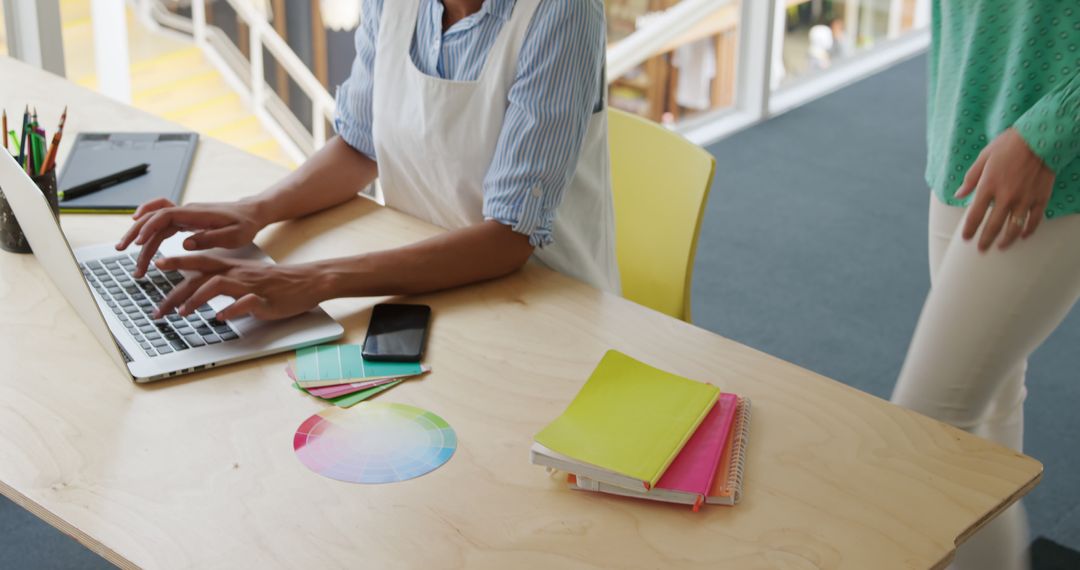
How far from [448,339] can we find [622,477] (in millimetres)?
369

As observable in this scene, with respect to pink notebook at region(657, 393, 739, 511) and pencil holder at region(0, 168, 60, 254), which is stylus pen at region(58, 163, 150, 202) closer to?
pencil holder at region(0, 168, 60, 254)

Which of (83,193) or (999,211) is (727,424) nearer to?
(999,211)

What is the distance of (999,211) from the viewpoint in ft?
5.08

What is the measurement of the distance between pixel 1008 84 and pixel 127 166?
1.32 meters

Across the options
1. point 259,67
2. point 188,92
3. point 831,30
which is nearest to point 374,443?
point 259,67

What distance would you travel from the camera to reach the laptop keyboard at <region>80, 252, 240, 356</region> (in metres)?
1.40

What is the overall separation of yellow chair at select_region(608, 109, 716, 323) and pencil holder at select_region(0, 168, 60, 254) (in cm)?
88

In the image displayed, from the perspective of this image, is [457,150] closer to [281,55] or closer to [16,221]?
[16,221]

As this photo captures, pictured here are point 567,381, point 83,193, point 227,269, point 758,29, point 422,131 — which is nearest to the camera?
point 567,381

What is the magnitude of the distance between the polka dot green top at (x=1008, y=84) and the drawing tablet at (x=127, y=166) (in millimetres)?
1158

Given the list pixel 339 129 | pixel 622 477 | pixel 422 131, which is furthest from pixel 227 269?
pixel 622 477

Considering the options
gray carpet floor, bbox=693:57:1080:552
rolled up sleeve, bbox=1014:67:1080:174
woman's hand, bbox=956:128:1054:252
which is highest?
rolled up sleeve, bbox=1014:67:1080:174

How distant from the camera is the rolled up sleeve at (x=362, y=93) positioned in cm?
178

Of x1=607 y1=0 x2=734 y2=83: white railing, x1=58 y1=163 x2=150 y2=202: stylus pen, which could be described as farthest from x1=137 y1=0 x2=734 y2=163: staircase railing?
x1=58 y1=163 x2=150 y2=202: stylus pen
